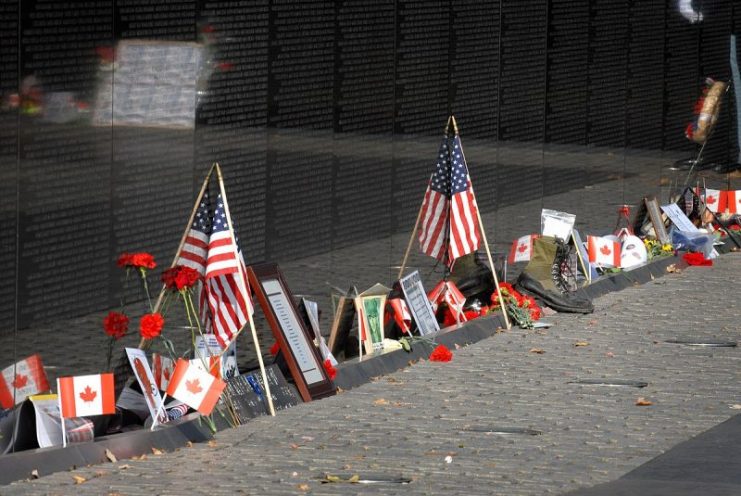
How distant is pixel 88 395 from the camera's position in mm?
8672

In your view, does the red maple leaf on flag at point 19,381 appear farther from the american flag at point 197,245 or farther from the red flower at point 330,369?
the red flower at point 330,369

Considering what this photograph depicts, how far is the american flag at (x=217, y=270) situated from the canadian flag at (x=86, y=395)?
1.44m

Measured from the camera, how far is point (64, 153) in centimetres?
941

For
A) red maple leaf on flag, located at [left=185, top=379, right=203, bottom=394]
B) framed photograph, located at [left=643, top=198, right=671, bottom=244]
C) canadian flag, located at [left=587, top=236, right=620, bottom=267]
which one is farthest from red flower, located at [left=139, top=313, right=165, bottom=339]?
framed photograph, located at [left=643, top=198, right=671, bottom=244]

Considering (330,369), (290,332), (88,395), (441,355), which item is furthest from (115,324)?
(441,355)

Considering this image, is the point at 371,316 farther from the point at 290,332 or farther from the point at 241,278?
the point at 241,278

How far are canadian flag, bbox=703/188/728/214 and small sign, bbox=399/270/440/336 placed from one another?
8.56 meters

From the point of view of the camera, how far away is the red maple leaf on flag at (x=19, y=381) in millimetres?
9188

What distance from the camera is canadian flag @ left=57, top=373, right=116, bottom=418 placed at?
28.2ft

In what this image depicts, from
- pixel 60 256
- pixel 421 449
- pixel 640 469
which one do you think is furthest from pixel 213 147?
pixel 640 469

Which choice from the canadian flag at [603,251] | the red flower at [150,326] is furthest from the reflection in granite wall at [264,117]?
the canadian flag at [603,251]

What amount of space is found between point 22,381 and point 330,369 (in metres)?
2.39

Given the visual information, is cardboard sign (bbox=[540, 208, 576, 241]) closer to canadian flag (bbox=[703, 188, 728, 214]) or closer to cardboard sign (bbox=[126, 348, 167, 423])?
canadian flag (bbox=[703, 188, 728, 214])

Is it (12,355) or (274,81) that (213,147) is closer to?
(274,81)
